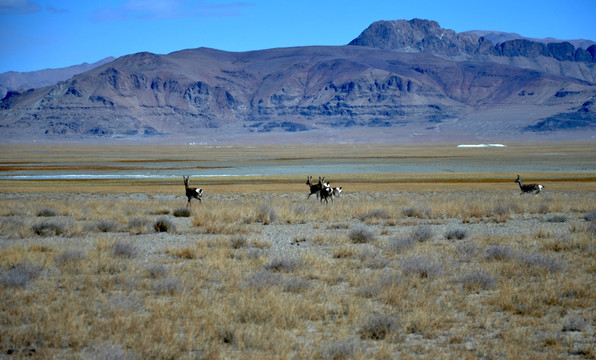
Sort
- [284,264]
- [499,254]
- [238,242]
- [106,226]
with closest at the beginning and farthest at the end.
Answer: [284,264] < [499,254] < [238,242] < [106,226]

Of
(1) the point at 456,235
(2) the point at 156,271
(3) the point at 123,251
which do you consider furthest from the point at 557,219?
(2) the point at 156,271

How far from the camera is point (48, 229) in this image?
58.0 feet

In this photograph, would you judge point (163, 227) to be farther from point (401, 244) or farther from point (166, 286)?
point (166, 286)

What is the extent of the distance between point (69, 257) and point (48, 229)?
5713mm

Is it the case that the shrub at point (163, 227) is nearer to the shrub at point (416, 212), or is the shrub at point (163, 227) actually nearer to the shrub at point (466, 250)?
the shrub at point (466, 250)

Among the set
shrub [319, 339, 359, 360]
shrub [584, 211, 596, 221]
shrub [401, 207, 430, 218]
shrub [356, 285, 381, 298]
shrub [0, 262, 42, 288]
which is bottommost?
shrub [401, 207, 430, 218]

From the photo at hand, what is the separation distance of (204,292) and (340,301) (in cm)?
221

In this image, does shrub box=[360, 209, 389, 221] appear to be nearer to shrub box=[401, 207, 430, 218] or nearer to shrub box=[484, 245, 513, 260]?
shrub box=[401, 207, 430, 218]

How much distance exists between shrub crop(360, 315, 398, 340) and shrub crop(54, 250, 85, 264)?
6.86m

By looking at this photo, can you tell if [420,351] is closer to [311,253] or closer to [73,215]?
[311,253]

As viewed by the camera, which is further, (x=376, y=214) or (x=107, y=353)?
(x=376, y=214)

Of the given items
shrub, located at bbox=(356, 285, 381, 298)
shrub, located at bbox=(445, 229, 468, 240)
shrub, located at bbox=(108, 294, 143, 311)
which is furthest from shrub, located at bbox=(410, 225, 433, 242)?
shrub, located at bbox=(108, 294, 143, 311)

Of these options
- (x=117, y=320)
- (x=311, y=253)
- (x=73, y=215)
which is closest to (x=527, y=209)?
(x=311, y=253)

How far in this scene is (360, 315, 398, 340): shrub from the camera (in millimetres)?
8172
